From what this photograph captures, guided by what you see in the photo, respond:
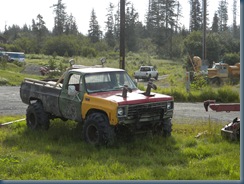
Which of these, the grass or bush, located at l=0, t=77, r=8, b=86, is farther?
bush, located at l=0, t=77, r=8, b=86

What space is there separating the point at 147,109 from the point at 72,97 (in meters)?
1.97

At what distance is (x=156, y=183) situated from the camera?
560 cm

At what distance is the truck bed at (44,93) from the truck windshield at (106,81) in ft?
3.36

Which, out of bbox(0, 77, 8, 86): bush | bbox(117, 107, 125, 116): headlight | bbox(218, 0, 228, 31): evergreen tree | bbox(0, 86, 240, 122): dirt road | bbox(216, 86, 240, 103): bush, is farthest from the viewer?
bbox(218, 0, 228, 31): evergreen tree

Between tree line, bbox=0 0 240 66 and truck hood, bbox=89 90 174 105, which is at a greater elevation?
tree line, bbox=0 0 240 66

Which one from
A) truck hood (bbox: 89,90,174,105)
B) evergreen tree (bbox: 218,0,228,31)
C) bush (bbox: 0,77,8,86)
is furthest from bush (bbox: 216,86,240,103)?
evergreen tree (bbox: 218,0,228,31)

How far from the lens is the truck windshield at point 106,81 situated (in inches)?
362

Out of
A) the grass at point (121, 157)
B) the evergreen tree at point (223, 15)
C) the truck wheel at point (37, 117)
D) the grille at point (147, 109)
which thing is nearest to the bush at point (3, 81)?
the truck wheel at point (37, 117)

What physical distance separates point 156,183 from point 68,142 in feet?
12.4

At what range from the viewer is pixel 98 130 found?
8203mm

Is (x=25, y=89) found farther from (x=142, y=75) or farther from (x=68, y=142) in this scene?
(x=142, y=75)

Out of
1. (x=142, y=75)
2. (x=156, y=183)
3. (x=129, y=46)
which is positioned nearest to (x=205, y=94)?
(x=156, y=183)

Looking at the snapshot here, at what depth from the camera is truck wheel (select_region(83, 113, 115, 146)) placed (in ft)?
26.7

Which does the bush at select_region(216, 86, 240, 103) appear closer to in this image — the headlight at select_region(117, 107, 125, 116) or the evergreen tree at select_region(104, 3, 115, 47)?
the headlight at select_region(117, 107, 125, 116)
